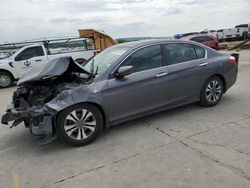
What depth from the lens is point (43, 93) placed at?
15.1ft

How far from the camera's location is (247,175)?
125 inches

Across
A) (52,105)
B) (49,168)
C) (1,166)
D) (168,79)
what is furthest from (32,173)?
(168,79)

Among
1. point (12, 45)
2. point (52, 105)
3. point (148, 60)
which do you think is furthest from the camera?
point (12, 45)

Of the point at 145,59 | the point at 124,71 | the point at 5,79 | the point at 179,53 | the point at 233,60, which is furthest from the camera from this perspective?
the point at 5,79

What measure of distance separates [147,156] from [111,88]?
131 centimetres

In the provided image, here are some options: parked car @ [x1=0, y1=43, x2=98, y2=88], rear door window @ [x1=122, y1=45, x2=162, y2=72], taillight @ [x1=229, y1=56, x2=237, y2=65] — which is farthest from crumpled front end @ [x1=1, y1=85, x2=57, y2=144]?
parked car @ [x1=0, y1=43, x2=98, y2=88]

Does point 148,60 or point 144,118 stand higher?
point 148,60

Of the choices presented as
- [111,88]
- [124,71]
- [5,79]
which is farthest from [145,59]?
[5,79]

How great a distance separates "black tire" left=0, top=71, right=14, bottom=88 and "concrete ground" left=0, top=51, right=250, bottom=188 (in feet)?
23.9

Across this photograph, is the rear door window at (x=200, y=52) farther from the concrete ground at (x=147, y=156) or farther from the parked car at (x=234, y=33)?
the parked car at (x=234, y=33)

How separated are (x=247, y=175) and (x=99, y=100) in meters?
2.38

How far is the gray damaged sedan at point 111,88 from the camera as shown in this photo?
425 cm

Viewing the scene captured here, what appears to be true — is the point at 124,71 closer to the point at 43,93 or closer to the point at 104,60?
the point at 104,60

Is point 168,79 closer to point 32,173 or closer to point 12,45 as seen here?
point 32,173
